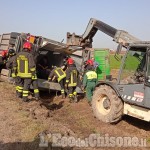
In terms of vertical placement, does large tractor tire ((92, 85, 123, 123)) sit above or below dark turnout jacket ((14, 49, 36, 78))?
below

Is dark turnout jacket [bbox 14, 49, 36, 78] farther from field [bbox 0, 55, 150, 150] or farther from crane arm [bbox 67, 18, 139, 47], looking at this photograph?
crane arm [bbox 67, 18, 139, 47]

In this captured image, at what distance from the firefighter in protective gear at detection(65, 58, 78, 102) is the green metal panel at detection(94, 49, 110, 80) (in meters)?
1.14

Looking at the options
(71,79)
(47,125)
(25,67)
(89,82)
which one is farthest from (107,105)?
(71,79)

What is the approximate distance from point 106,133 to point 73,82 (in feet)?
12.9

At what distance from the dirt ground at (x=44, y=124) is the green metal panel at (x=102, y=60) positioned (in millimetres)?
1880

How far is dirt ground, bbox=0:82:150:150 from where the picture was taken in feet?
16.5

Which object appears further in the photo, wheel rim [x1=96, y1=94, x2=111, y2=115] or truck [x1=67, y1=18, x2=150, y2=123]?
wheel rim [x1=96, y1=94, x2=111, y2=115]

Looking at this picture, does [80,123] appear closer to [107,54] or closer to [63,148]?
[63,148]

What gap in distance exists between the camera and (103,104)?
7.16 m

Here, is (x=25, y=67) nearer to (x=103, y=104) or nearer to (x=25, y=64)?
(x=25, y=64)

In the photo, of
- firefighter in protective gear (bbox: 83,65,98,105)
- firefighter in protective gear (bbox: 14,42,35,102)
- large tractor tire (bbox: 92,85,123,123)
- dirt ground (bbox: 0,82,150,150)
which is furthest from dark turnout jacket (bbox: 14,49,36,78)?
firefighter in protective gear (bbox: 83,65,98,105)

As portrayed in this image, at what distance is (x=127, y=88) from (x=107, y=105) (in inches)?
38.8

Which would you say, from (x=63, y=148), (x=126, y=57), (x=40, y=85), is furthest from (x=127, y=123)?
(x=40, y=85)

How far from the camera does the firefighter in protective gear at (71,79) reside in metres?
9.83
